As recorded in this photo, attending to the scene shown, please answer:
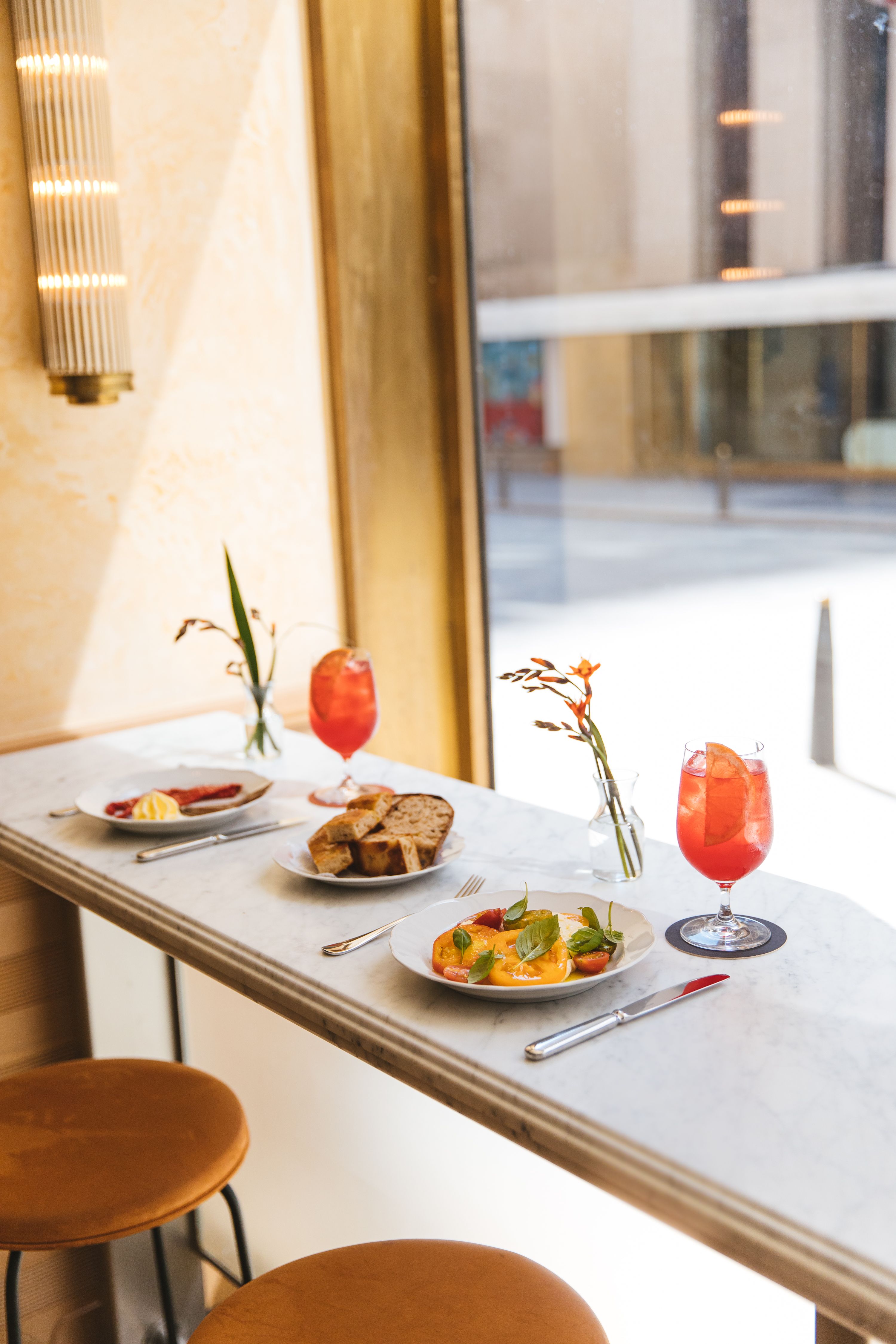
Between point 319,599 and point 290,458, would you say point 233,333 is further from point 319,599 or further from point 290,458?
point 319,599

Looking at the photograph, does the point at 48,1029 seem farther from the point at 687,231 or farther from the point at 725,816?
the point at 687,231

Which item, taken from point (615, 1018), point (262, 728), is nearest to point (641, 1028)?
point (615, 1018)

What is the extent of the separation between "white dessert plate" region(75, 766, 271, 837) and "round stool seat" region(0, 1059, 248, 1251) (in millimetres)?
309

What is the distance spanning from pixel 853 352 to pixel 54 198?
45.8 inches

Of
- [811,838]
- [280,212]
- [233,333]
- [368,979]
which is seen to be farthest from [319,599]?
[368,979]

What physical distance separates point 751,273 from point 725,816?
110 centimetres

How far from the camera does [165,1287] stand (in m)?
1.73

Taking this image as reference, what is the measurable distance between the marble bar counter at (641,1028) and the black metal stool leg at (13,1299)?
1.35ft

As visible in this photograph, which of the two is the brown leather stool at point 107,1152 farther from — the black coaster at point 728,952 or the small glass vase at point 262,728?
the black coaster at point 728,952

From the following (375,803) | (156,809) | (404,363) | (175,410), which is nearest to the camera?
(375,803)

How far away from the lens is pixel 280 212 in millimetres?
2229

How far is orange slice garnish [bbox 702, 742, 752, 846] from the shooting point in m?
1.05

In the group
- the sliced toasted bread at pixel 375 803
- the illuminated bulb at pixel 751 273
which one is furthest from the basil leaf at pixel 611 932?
the illuminated bulb at pixel 751 273

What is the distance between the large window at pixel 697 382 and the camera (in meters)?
1.72
